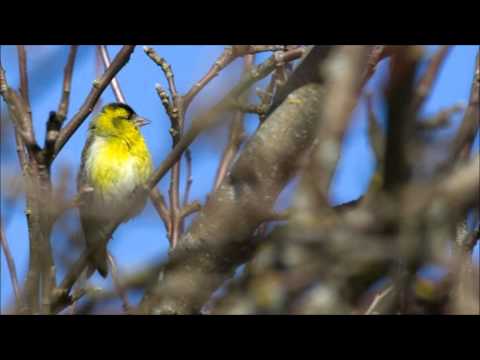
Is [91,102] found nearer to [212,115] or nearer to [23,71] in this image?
[23,71]

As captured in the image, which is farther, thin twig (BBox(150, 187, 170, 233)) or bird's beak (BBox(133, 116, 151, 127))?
bird's beak (BBox(133, 116, 151, 127))

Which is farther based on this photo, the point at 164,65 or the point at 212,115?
the point at 164,65

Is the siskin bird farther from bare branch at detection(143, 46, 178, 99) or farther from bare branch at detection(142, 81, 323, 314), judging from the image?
bare branch at detection(142, 81, 323, 314)

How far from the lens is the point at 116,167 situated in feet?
17.6

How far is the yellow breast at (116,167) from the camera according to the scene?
5316 millimetres

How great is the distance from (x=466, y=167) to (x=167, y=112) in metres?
1.84

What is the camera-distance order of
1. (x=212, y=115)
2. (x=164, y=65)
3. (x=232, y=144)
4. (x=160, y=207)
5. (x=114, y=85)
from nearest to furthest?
(x=212, y=115) → (x=164, y=65) → (x=232, y=144) → (x=160, y=207) → (x=114, y=85)

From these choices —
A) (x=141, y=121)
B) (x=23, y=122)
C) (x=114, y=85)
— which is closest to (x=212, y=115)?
(x=23, y=122)

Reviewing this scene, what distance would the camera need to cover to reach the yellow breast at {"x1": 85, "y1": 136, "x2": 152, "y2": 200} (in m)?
5.32

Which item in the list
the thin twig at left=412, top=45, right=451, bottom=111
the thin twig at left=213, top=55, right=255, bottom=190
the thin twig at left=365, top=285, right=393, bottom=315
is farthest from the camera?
the thin twig at left=213, top=55, right=255, bottom=190

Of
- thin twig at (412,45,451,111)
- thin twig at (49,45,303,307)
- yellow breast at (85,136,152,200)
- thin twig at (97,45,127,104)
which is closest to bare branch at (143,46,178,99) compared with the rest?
thin twig at (97,45,127,104)

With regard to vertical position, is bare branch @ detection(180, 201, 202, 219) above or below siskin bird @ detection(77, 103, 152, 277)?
above
